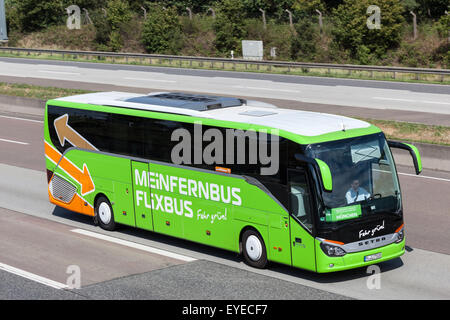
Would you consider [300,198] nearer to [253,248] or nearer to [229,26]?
[253,248]

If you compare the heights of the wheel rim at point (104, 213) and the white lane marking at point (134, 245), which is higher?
the wheel rim at point (104, 213)

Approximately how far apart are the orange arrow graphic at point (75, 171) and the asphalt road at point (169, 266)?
847mm

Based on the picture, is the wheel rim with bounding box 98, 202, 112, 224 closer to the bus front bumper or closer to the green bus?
the green bus

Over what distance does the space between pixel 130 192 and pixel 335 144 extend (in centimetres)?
471

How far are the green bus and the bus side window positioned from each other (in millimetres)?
15

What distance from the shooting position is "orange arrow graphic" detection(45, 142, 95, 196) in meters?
15.8

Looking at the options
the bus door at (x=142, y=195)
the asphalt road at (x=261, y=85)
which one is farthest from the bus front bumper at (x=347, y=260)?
the asphalt road at (x=261, y=85)

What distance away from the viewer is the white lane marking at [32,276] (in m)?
11.8

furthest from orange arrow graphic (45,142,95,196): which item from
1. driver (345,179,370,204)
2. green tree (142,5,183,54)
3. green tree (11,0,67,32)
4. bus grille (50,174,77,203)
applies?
green tree (11,0,67,32)

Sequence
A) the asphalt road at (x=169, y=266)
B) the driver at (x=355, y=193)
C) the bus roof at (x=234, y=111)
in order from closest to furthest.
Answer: the asphalt road at (x=169, y=266)
the driver at (x=355, y=193)
the bus roof at (x=234, y=111)

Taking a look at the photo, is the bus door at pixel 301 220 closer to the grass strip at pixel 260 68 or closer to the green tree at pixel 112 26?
the grass strip at pixel 260 68
